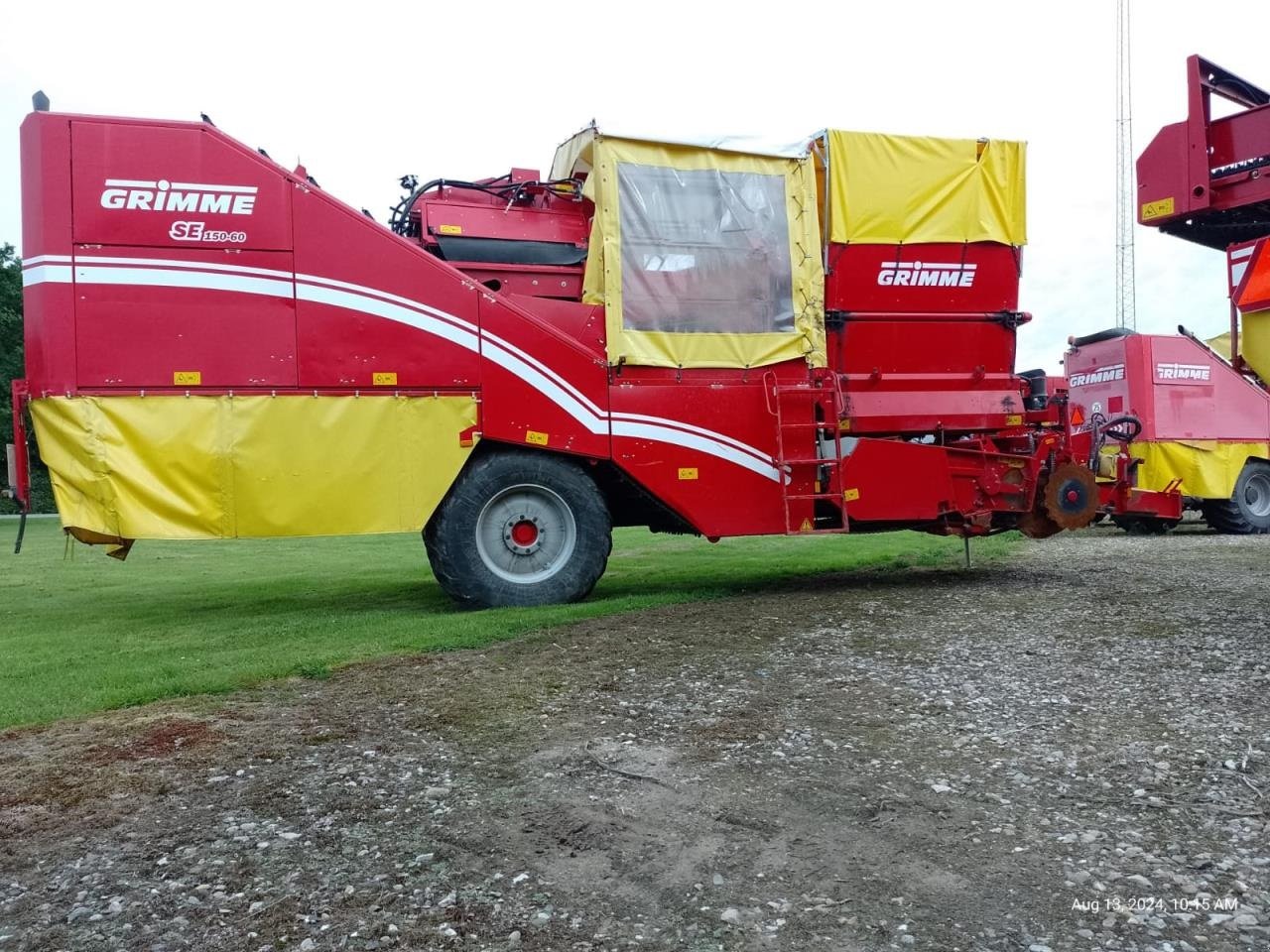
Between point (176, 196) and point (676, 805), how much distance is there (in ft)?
19.5

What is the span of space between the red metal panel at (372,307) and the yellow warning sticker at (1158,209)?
10.8 metres

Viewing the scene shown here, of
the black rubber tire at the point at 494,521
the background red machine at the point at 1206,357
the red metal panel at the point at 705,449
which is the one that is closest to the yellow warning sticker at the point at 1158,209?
the background red machine at the point at 1206,357

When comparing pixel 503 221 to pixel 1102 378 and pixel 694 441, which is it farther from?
pixel 1102 378

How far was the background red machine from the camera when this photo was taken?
12914 mm

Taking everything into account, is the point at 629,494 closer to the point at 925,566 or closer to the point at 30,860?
the point at 925,566

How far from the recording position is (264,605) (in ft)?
27.8

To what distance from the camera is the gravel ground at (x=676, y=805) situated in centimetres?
261

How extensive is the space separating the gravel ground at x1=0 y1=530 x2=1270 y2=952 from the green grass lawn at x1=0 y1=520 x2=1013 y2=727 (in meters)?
0.53

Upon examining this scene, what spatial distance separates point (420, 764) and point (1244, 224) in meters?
13.8

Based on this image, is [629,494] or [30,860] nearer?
[30,860]

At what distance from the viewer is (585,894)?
9.07ft

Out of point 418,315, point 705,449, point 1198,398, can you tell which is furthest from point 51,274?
point 1198,398

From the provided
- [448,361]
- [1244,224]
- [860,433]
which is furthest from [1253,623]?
[1244,224]

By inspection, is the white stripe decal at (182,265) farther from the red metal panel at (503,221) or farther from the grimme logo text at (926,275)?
the grimme logo text at (926,275)
